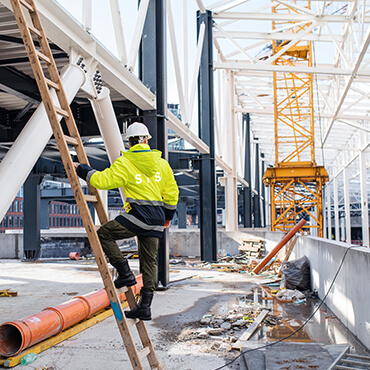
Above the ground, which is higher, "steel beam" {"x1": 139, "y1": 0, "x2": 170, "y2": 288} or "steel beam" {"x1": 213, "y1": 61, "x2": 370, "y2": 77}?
"steel beam" {"x1": 213, "y1": 61, "x2": 370, "y2": 77}

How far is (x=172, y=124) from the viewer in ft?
36.3

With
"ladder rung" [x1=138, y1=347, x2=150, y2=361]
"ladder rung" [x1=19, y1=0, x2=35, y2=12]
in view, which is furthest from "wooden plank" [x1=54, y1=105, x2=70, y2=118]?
"ladder rung" [x1=138, y1=347, x2=150, y2=361]

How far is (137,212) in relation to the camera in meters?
4.09

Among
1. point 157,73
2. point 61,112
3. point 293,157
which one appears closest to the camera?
point 61,112

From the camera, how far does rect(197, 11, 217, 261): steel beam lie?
15.9m

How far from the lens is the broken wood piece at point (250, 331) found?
5.22 m

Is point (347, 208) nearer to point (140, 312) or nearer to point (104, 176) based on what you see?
point (140, 312)

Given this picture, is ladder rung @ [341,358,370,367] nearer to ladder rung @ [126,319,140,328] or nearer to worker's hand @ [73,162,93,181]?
ladder rung @ [126,319,140,328]

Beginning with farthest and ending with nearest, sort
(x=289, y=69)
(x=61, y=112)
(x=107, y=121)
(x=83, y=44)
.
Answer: (x=289, y=69), (x=107, y=121), (x=83, y=44), (x=61, y=112)

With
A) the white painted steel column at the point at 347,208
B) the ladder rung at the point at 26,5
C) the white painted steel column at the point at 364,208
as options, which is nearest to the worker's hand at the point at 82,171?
the ladder rung at the point at 26,5

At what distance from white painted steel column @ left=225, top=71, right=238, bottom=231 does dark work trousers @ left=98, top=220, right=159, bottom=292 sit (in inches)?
770

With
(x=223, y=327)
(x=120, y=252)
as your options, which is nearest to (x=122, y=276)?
(x=120, y=252)

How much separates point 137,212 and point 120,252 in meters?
0.48

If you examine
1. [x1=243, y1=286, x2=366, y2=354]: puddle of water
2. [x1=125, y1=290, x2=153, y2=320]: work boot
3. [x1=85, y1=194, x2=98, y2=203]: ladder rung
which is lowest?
[x1=243, y1=286, x2=366, y2=354]: puddle of water
